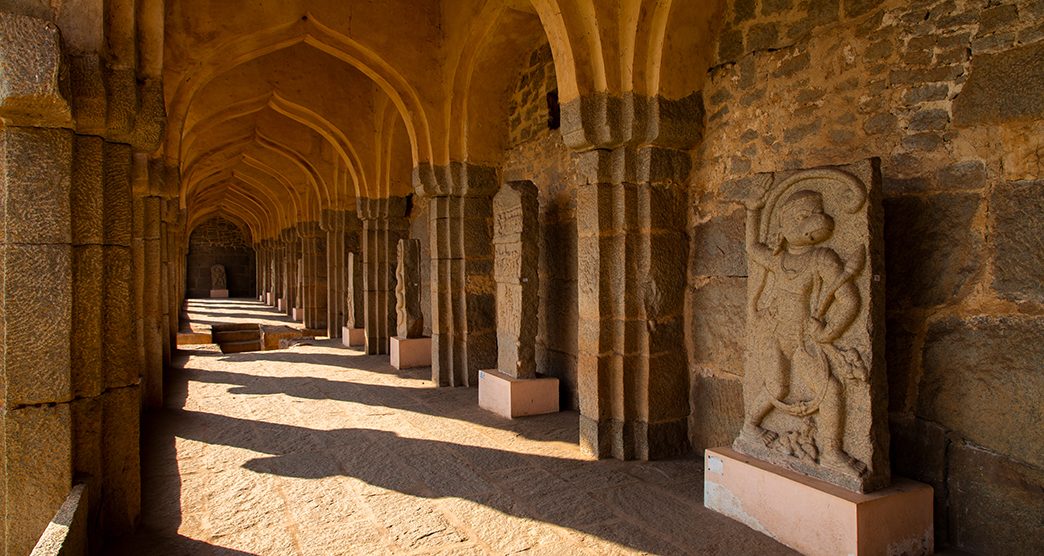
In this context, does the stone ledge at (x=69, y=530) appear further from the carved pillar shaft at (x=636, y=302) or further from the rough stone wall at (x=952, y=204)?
the rough stone wall at (x=952, y=204)

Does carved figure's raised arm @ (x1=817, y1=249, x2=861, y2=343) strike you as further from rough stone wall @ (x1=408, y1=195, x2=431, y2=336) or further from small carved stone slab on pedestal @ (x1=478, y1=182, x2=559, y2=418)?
rough stone wall @ (x1=408, y1=195, x2=431, y2=336)

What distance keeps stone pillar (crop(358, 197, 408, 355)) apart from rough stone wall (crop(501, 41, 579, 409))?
351 cm

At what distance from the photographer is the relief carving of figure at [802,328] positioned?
9.04ft

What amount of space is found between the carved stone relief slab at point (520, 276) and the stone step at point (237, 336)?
11041 millimetres

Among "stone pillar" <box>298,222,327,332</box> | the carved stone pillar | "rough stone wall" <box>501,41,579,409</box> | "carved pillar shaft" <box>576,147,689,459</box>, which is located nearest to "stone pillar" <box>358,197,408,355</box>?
the carved stone pillar

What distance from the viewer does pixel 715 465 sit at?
3.29m

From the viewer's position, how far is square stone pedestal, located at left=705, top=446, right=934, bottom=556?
2.59 meters

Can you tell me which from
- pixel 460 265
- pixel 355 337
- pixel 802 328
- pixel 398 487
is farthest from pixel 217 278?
pixel 802 328

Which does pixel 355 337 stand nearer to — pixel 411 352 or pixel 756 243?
pixel 411 352

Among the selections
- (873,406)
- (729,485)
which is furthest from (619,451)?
(873,406)

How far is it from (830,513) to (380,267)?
768 cm

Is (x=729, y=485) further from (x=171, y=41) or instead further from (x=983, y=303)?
(x=171, y=41)

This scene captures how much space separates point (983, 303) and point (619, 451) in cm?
230

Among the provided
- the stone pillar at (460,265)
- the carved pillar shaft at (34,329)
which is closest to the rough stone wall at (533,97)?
the stone pillar at (460,265)
